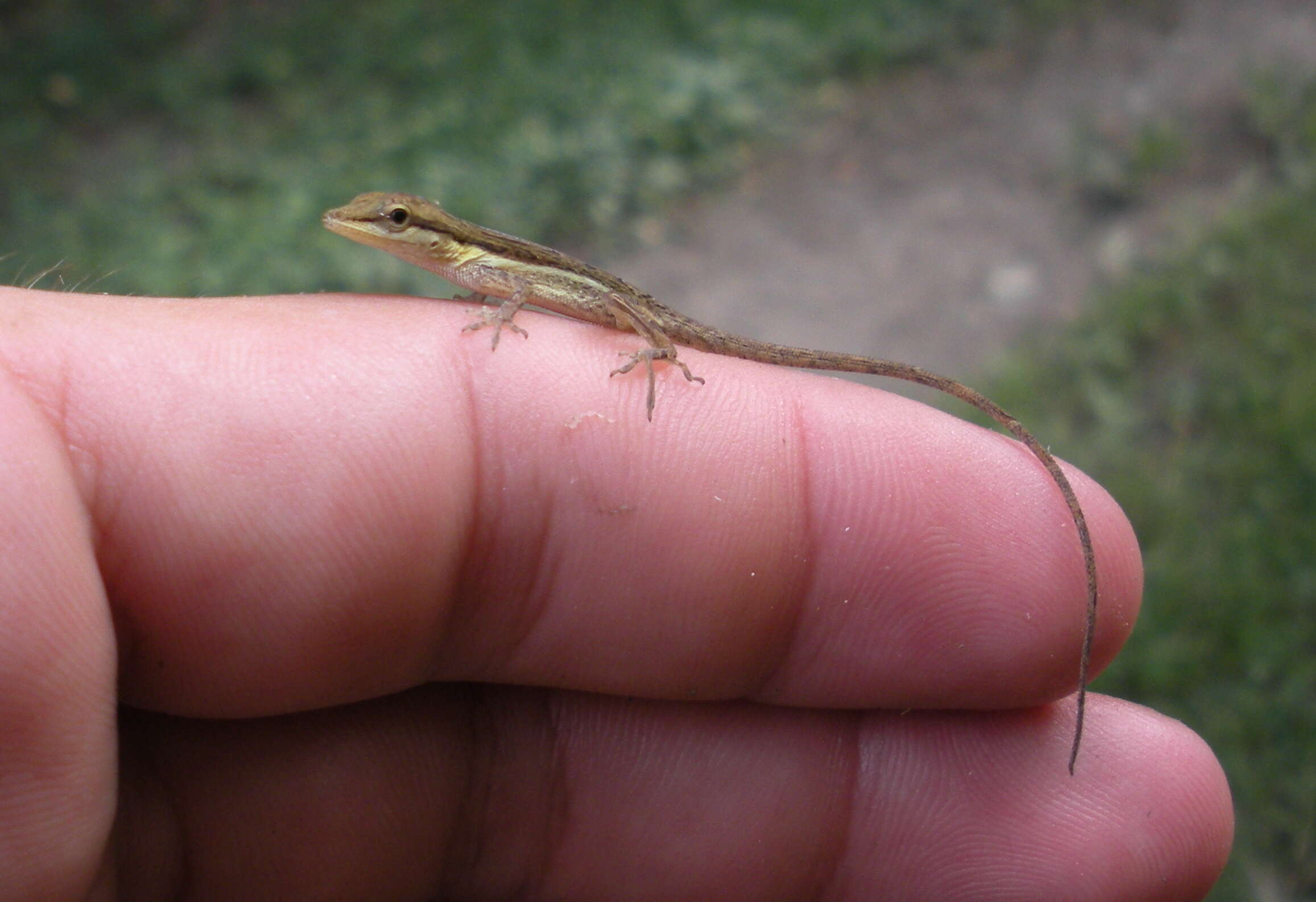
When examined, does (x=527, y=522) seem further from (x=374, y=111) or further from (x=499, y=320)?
(x=374, y=111)

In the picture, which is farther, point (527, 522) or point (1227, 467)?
point (1227, 467)

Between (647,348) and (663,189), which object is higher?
(663,189)

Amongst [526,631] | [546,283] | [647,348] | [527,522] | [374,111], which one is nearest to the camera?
[527,522]

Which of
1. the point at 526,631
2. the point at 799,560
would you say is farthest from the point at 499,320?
the point at 799,560

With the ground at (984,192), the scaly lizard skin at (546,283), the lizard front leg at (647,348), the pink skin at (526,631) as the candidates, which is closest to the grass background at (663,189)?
the ground at (984,192)

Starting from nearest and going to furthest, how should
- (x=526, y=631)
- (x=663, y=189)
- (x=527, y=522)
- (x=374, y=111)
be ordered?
(x=527, y=522)
(x=526, y=631)
(x=663, y=189)
(x=374, y=111)

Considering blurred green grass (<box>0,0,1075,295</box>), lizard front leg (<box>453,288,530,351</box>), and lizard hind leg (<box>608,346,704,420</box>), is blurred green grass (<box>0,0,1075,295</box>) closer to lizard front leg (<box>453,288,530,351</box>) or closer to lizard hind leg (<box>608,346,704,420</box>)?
lizard front leg (<box>453,288,530,351</box>)
